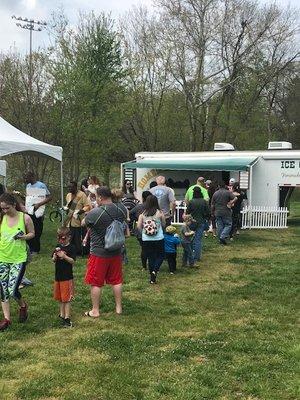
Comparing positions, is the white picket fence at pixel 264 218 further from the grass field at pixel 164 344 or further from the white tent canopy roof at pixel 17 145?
the grass field at pixel 164 344

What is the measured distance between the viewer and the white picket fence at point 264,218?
1641 cm

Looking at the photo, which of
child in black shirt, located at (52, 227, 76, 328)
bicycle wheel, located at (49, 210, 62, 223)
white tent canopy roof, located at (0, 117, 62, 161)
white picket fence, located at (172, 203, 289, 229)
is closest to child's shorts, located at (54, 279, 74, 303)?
child in black shirt, located at (52, 227, 76, 328)

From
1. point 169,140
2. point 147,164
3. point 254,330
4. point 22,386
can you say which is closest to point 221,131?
point 169,140

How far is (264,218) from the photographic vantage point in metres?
16.5

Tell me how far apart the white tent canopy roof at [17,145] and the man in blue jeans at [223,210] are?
4.03 meters

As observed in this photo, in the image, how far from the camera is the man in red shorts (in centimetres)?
608

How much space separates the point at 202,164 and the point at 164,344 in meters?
12.7

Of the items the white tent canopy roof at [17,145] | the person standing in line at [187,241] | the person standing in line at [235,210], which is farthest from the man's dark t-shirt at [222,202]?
the white tent canopy roof at [17,145]

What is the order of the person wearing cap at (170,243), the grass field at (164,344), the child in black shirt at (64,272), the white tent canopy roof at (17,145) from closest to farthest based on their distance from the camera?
the grass field at (164,344) < the child in black shirt at (64,272) < the person wearing cap at (170,243) < the white tent canopy roof at (17,145)

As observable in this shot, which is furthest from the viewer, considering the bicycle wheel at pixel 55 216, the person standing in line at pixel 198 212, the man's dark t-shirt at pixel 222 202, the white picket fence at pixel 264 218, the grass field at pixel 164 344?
the bicycle wheel at pixel 55 216

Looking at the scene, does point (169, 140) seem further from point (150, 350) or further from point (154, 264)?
point (150, 350)

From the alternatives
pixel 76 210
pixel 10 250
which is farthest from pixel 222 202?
pixel 10 250

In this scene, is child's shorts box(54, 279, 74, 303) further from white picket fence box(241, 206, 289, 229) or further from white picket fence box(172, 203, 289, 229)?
white picket fence box(241, 206, 289, 229)

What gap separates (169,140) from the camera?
3028cm
